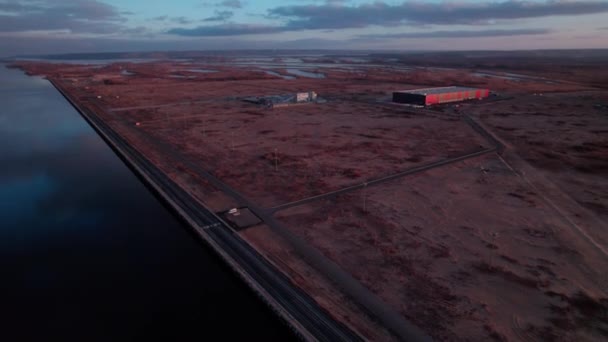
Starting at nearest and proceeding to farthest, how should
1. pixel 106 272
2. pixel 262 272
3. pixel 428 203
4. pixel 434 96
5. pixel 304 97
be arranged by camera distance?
pixel 262 272 → pixel 106 272 → pixel 428 203 → pixel 434 96 → pixel 304 97

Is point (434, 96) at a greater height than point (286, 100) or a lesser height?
greater

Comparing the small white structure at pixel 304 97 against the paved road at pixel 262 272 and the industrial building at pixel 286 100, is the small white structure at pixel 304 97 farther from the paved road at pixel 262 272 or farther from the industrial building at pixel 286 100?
the paved road at pixel 262 272

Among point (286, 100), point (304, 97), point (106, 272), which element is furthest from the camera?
point (304, 97)

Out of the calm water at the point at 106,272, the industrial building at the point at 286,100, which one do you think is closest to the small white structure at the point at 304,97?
the industrial building at the point at 286,100

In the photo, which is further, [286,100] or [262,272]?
[286,100]

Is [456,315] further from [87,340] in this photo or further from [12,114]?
[12,114]

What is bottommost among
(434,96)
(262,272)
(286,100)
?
(262,272)

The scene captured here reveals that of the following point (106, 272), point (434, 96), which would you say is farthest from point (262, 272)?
point (434, 96)

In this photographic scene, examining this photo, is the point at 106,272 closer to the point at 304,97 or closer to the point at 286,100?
the point at 286,100
